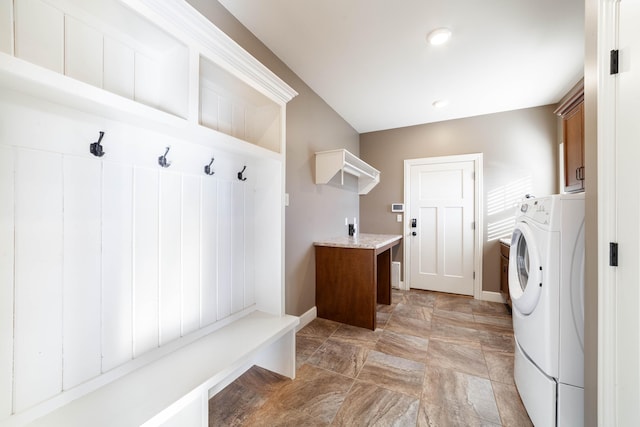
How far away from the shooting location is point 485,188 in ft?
10.8

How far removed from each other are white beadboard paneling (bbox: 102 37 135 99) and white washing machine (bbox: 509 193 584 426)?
85.4 inches

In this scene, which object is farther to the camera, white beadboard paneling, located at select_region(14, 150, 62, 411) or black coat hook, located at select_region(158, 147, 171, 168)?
black coat hook, located at select_region(158, 147, 171, 168)

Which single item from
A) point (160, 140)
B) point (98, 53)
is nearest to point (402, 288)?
point (160, 140)

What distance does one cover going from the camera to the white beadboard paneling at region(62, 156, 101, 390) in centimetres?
91

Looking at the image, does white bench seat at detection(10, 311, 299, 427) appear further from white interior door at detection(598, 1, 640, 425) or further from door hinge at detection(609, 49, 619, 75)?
door hinge at detection(609, 49, 619, 75)

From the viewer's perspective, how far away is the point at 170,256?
1.26m

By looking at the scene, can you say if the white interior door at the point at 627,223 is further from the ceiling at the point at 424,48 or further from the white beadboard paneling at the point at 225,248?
the white beadboard paneling at the point at 225,248

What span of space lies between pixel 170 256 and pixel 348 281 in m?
1.72

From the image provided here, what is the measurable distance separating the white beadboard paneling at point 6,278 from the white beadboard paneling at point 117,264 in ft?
0.79

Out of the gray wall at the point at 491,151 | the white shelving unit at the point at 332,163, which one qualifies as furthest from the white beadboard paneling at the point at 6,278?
the gray wall at the point at 491,151

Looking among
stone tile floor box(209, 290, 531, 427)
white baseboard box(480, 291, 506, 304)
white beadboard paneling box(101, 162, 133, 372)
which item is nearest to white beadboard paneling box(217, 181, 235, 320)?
white beadboard paneling box(101, 162, 133, 372)

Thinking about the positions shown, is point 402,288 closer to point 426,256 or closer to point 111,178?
point 426,256

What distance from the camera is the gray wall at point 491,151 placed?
304 cm

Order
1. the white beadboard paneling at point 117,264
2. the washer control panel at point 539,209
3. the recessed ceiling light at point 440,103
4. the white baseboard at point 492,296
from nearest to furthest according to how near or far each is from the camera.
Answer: the white beadboard paneling at point 117,264, the washer control panel at point 539,209, the recessed ceiling light at point 440,103, the white baseboard at point 492,296
